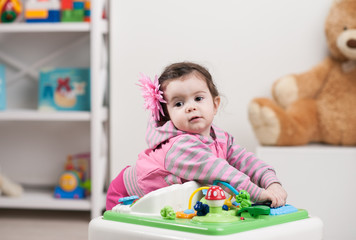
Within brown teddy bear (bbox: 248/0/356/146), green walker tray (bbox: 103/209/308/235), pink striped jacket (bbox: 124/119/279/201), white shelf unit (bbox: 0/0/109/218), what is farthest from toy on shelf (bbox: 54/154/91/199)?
green walker tray (bbox: 103/209/308/235)

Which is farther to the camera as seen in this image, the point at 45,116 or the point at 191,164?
the point at 45,116

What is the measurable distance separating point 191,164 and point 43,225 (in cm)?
113

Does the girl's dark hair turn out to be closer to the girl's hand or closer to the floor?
the girl's hand

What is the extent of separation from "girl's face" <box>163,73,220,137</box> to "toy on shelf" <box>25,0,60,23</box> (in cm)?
113

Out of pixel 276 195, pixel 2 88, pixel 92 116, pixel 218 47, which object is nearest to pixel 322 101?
pixel 218 47

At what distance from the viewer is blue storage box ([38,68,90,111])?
A: 2.10m

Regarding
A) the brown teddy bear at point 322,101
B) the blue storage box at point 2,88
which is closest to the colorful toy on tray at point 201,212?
the brown teddy bear at point 322,101

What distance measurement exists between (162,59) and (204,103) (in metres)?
0.99

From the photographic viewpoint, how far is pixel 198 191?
0.99 m

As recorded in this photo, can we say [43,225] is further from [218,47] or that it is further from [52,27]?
[218,47]

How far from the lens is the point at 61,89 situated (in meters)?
2.11

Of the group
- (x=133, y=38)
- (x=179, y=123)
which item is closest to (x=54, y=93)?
(x=133, y=38)

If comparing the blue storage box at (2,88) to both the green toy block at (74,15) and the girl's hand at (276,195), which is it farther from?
the girl's hand at (276,195)

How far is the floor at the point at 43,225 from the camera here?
5.88ft
